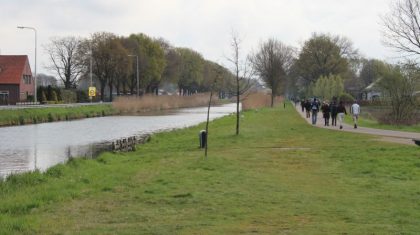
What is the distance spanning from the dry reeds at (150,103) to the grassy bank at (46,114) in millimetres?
6010

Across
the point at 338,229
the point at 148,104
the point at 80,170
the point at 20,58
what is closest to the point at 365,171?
the point at 338,229

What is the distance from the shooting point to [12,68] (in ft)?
265

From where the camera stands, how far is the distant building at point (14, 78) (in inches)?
3110

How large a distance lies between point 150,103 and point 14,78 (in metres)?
19.5

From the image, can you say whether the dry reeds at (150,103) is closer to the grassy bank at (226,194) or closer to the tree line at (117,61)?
the tree line at (117,61)

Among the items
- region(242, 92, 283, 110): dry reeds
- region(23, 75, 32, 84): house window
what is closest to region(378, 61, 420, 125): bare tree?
region(242, 92, 283, 110): dry reeds

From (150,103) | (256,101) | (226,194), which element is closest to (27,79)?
(150,103)

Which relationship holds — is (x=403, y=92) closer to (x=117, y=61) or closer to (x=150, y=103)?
(x=150, y=103)

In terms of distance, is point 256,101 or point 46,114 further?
point 256,101

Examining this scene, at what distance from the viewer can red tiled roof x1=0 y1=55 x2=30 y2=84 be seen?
7906 cm

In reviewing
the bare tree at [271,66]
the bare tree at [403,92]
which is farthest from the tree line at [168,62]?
the bare tree at [403,92]

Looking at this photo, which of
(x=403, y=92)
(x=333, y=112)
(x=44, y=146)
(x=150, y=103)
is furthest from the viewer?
(x=150, y=103)

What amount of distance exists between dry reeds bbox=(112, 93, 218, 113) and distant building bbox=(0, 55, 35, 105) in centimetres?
1506

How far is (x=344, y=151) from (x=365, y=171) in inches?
197
